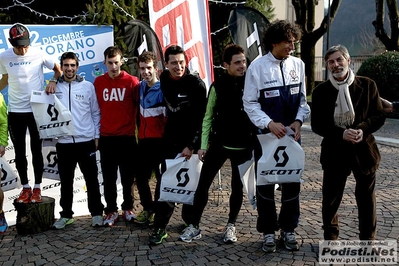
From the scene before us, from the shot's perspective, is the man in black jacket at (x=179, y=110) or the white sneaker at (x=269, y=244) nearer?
the white sneaker at (x=269, y=244)

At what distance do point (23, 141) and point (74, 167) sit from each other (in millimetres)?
701

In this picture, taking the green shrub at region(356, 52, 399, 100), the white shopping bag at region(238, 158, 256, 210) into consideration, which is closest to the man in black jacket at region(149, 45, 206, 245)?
the white shopping bag at region(238, 158, 256, 210)

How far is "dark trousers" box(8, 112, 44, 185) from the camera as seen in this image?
474 cm

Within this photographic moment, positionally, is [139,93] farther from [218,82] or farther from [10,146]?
[10,146]

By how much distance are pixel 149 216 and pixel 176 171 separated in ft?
3.31

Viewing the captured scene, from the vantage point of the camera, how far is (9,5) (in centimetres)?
589

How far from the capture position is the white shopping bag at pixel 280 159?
373 centimetres

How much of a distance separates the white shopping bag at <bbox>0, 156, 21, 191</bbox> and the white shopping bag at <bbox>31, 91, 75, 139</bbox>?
2.62ft

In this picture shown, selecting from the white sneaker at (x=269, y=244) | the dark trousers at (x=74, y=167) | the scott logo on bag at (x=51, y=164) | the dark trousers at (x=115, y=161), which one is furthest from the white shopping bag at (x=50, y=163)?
the white sneaker at (x=269, y=244)

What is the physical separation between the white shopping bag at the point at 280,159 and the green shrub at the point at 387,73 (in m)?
12.0

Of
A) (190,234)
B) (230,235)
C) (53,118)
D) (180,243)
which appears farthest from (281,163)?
(53,118)

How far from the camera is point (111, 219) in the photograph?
16.0ft

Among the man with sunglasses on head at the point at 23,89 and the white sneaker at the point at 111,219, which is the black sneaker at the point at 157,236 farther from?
the man with sunglasses on head at the point at 23,89

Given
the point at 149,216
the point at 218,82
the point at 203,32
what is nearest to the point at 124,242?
the point at 149,216
